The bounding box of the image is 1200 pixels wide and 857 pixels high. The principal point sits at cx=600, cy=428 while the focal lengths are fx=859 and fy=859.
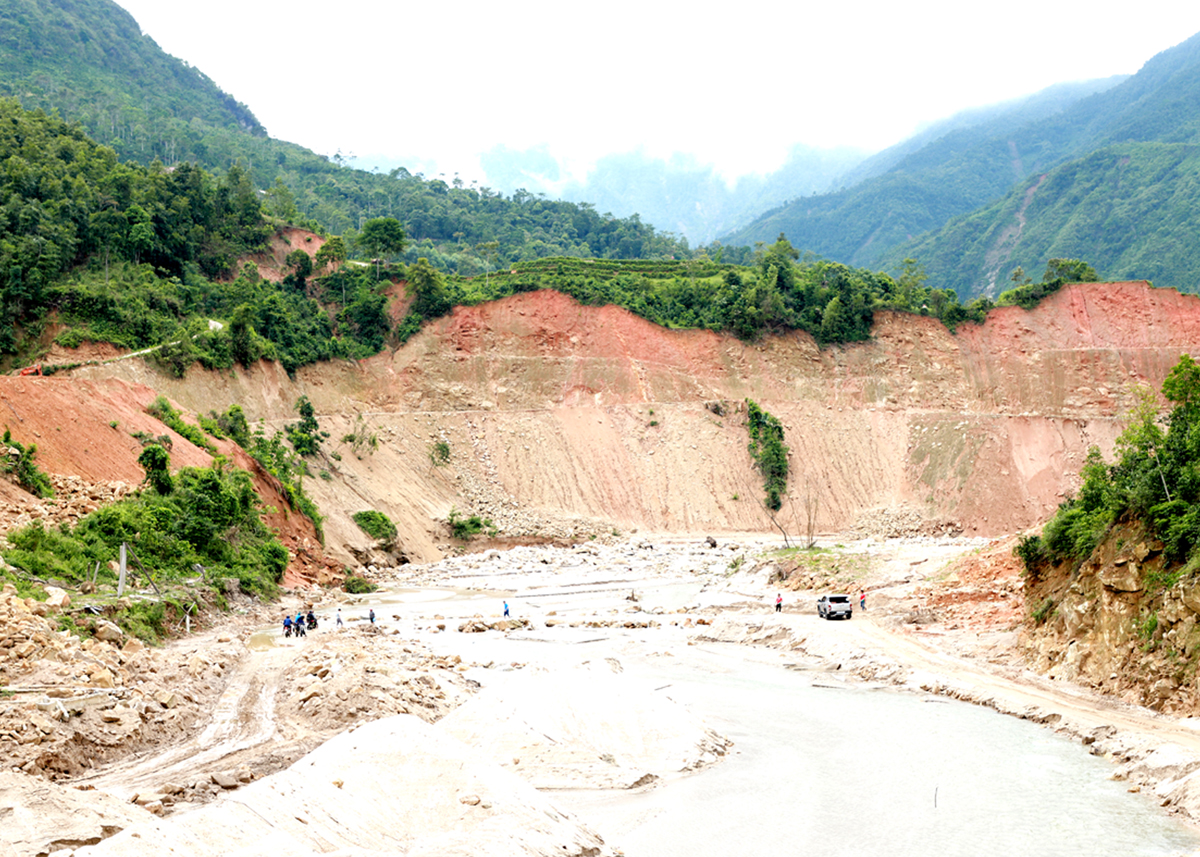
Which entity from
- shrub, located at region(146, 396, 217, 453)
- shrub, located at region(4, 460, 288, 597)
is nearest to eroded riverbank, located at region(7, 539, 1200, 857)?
shrub, located at region(4, 460, 288, 597)

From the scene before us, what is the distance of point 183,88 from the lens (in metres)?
155

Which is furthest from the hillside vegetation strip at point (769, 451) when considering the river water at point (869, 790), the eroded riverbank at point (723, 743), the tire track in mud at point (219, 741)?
the tire track in mud at point (219, 741)

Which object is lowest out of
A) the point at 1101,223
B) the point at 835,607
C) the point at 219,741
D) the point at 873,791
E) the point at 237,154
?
the point at 835,607

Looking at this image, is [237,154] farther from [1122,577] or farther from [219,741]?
[1122,577]

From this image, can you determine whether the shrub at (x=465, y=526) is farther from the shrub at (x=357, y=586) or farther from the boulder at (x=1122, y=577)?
the boulder at (x=1122, y=577)

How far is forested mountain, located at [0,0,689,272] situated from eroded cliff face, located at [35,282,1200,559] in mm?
31980

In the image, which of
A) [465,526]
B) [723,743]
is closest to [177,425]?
[465,526]

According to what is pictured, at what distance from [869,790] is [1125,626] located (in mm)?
8809

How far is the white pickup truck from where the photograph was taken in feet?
102

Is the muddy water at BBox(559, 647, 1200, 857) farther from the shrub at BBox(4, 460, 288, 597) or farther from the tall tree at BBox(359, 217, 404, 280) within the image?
the tall tree at BBox(359, 217, 404, 280)

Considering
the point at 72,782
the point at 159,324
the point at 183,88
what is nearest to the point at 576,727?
A: the point at 72,782

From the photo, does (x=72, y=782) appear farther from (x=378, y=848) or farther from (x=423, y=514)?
(x=423, y=514)

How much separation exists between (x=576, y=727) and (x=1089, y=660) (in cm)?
1341

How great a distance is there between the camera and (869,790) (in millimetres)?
15445
